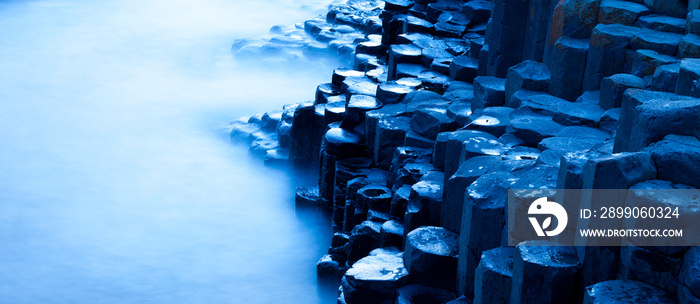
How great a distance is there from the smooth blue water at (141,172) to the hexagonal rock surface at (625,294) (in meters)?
3.46

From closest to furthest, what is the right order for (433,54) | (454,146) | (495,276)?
(495,276)
(454,146)
(433,54)

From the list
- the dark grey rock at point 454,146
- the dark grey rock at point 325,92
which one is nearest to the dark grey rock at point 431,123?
the dark grey rock at point 454,146

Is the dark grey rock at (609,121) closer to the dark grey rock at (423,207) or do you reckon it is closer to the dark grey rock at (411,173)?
the dark grey rock at (423,207)

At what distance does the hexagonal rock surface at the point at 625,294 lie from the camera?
2.67m

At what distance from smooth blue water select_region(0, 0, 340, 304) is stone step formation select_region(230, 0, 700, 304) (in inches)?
22.5

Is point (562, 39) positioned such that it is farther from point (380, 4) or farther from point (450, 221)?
point (380, 4)

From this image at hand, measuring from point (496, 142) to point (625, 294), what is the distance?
194 cm

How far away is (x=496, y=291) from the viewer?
330 centimetres

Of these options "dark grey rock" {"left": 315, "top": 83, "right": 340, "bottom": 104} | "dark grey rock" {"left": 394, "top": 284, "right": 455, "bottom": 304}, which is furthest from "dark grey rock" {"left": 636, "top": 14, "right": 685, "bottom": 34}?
"dark grey rock" {"left": 315, "top": 83, "right": 340, "bottom": 104}

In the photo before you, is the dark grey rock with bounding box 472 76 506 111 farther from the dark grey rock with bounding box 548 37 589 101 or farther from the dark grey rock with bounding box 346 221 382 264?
the dark grey rock with bounding box 346 221 382 264

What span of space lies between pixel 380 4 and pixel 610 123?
9.01 m

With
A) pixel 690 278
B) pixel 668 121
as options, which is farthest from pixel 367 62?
pixel 690 278

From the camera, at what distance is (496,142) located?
4.57 meters

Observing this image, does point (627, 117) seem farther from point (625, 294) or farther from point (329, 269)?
point (329, 269)
